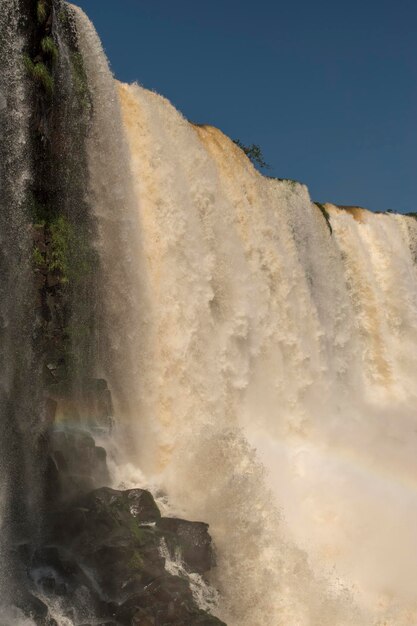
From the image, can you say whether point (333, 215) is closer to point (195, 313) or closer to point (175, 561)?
point (195, 313)

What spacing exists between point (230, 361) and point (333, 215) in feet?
29.4

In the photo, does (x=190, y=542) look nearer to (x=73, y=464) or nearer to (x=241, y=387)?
(x=73, y=464)

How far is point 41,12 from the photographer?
10047 millimetres

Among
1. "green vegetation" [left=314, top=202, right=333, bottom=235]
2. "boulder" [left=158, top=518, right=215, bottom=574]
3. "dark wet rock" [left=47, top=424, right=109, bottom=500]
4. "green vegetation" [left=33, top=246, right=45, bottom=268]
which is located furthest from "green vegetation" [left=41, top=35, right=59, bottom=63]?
→ "green vegetation" [left=314, top=202, right=333, bottom=235]

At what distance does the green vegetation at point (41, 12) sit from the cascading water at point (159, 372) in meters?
0.03

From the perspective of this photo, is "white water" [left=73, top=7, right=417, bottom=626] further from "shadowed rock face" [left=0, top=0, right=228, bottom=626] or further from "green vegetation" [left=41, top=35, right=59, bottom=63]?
"green vegetation" [left=41, top=35, right=59, bottom=63]

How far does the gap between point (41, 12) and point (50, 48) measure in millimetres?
441

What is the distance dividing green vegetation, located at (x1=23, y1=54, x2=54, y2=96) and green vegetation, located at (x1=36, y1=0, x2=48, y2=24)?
0.57 meters

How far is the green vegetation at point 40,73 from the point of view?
32.2 feet

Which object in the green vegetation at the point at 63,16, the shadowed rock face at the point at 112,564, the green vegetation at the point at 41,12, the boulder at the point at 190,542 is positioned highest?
the green vegetation at the point at 63,16

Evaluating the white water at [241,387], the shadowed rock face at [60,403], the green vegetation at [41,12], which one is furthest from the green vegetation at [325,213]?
the green vegetation at [41,12]

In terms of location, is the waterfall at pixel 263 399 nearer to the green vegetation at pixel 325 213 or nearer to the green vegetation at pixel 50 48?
the green vegetation at pixel 325 213

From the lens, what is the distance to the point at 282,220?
17.2m

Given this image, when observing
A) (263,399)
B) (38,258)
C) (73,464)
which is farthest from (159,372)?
(263,399)
